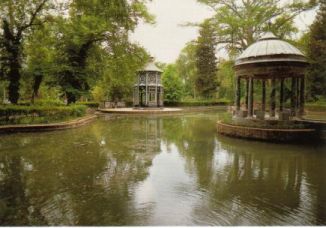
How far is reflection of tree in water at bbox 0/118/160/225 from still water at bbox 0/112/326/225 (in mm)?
19

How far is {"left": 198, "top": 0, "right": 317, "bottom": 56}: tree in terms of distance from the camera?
1008 inches

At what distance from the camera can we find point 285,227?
14.1 feet

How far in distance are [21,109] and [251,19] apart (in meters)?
20.1

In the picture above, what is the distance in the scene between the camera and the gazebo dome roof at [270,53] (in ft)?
47.3

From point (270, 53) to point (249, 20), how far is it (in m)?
12.6

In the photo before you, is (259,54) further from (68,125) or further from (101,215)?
(101,215)

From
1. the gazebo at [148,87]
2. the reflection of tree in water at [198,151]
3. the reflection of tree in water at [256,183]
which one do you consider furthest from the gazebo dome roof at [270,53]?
the gazebo at [148,87]

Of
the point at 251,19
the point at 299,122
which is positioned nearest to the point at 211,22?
the point at 251,19

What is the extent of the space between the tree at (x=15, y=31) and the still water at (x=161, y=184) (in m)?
9.58

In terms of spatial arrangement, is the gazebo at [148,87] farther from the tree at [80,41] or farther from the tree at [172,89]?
the tree at [80,41]

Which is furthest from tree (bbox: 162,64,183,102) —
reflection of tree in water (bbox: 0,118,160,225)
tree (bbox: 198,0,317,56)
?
reflection of tree in water (bbox: 0,118,160,225)

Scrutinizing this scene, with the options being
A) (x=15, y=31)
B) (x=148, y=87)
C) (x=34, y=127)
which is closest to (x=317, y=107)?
(x=148, y=87)

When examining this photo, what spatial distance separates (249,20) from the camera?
25.9 m

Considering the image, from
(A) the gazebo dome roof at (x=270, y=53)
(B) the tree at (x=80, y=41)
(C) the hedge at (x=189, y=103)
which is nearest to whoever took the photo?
(A) the gazebo dome roof at (x=270, y=53)
